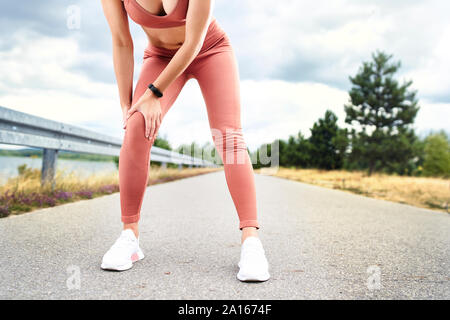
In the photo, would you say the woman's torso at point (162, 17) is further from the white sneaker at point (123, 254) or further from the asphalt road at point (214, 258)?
the asphalt road at point (214, 258)

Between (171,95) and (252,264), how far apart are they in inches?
44.9

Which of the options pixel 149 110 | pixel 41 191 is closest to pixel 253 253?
pixel 149 110

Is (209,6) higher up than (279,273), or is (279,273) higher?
(209,6)

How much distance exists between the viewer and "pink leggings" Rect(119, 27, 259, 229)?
6.73 feet

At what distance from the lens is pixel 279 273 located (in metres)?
1.93

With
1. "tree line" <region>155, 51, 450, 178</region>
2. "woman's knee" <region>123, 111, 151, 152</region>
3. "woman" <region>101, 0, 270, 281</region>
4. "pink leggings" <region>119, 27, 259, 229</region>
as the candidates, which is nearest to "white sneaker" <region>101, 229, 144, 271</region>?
"woman" <region>101, 0, 270, 281</region>

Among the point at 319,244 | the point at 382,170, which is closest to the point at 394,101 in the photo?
the point at 382,170

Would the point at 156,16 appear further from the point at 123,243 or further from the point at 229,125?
the point at 123,243

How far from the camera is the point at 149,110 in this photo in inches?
78.3
